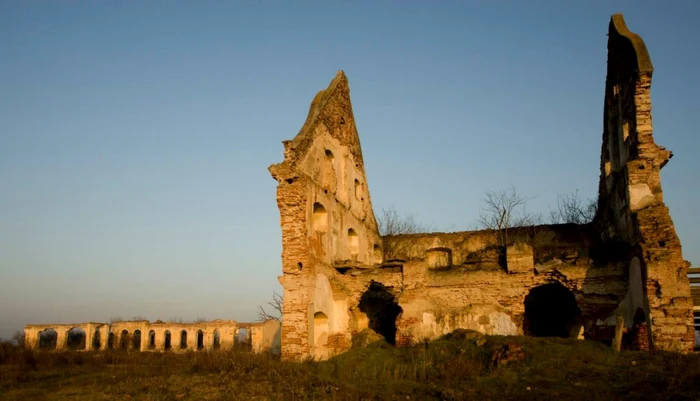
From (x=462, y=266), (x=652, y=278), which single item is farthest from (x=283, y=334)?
(x=652, y=278)

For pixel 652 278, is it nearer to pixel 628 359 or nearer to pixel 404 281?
pixel 628 359

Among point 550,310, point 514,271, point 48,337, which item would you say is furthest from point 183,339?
point 514,271

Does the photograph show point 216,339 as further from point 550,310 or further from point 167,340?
point 550,310

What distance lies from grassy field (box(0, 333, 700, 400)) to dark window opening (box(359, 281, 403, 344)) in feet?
13.9

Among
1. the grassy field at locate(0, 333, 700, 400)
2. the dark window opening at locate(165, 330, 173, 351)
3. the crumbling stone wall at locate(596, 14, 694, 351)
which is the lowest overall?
the dark window opening at locate(165, 330, 173, 351)

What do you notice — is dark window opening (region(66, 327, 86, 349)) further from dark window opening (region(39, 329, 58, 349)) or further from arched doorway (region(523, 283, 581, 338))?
arched doorway (region(523, 283, 581, 338))

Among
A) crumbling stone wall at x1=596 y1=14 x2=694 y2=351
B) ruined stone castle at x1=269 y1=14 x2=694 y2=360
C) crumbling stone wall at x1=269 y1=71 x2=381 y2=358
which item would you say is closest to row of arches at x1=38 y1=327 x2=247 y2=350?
crumbling stone wall at x1=269 y1=71 x2=381 y2=358

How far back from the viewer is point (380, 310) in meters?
21.2

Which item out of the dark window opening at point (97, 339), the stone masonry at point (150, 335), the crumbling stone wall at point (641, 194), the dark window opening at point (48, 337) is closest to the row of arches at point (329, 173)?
the crumbling stone wall at point (641, 194)

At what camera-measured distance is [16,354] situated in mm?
20891

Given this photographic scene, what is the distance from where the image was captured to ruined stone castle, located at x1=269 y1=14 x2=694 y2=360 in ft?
48.9

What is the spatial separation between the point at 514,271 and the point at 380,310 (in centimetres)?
568

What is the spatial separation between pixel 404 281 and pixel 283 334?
4198mm

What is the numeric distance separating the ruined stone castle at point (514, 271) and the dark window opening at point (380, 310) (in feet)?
0.13
